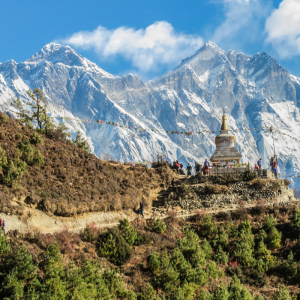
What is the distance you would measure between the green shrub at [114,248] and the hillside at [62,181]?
4.91 m

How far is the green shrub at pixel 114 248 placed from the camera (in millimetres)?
21594

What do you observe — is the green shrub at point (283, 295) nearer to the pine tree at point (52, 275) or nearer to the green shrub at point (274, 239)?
the green shrub at point (274, 239)

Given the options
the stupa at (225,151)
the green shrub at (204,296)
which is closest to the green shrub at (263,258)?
the green shrub at (204,296)

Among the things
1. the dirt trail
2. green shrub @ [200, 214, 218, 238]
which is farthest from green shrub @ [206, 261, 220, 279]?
the dirt trail

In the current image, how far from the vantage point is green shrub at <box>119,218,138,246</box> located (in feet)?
78.1

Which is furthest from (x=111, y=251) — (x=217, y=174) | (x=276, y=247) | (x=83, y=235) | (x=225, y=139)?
(x=225, y=139)

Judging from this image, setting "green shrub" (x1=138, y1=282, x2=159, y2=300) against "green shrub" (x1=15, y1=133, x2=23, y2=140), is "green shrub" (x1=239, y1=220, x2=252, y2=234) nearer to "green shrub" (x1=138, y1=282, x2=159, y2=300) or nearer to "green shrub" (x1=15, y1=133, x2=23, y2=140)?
"green shrub" (x1=138, y1=282, x2=159, y2=300)

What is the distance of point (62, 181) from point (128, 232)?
28.6 feet

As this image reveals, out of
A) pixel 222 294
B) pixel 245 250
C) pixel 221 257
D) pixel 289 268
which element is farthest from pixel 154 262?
pixel 289 268

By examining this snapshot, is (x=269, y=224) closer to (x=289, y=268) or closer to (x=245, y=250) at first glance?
(x=245, y=250)

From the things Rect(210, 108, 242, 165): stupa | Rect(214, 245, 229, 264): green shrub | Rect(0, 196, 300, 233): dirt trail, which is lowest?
Rect(214, 245, 229, 264): green shrub

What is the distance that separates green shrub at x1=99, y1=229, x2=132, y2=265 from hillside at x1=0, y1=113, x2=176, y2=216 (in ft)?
16.1

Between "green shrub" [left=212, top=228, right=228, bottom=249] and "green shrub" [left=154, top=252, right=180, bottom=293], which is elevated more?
"green shrub" [left=212, top=228, right=228, bottom=249]

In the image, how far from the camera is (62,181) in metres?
Answer: 29.7
